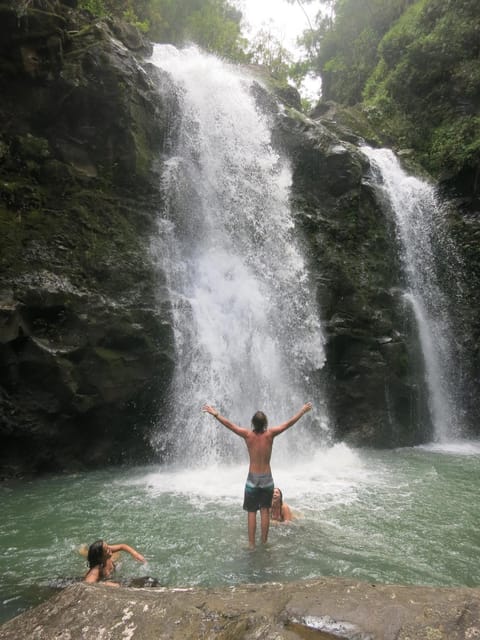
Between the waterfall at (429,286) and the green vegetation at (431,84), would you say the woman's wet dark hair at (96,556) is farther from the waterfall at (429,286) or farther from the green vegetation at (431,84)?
the green vegetation at (431,84)

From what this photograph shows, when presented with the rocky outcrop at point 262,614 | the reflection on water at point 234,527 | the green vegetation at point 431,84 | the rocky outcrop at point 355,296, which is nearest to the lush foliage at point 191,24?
the green vegetation at point 431,84

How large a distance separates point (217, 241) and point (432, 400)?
813cm

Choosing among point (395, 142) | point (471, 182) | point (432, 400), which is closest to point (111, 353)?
point (432, 400)

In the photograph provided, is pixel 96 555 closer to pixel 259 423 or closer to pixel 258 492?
pixel 258 492

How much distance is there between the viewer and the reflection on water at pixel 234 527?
4.92 m

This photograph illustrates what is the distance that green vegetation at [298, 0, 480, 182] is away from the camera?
735 inches

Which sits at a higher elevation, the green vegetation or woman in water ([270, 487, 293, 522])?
the green vegetation

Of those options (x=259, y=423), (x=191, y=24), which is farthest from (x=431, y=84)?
(x=259, y=423)

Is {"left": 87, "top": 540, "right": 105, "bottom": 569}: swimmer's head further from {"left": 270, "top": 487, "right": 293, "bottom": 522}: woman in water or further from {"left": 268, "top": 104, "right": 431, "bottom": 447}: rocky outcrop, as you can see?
{"left": 268, "top": 104, "right": 431, "bottom": 447}: rocky outcrop

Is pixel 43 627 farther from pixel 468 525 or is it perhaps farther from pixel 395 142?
pixel 395 142

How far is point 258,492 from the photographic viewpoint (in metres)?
5.39

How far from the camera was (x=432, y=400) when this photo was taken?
14062mm

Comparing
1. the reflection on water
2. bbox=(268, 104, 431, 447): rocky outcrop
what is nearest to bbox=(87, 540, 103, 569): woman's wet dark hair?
Answer: the reflection on water

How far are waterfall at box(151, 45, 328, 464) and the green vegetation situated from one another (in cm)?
822
